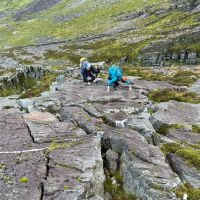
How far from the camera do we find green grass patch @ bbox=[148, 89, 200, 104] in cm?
3387

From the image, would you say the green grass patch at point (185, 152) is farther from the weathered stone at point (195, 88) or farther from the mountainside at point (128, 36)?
the mountainside at point (128, 36)

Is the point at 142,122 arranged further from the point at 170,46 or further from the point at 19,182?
the point at 170,46

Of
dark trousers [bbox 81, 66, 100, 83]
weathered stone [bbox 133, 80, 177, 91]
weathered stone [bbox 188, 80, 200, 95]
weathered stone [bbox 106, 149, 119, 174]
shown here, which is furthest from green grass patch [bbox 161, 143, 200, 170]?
dark trousers [bbox 81, 66, 100, 83]

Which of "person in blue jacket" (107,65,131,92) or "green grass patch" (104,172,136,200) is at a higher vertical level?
"person in blue jacket" (107,65,131,92)

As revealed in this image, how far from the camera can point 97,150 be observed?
2169cm

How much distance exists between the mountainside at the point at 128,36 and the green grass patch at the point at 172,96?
37905 mm

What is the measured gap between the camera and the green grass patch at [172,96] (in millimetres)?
33872

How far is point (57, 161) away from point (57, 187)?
2.71 m

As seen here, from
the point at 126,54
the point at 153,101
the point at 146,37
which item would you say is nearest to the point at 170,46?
the point at 126,54

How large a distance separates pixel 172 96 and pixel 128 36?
90.7 m

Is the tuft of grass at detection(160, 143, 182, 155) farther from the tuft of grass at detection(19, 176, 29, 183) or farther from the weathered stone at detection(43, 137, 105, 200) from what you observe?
the tuft of grass at detection(19, 176, 29, 183)

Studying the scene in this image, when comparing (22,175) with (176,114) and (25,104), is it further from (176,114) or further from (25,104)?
(25,104)

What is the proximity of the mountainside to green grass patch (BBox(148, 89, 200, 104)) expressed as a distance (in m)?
37.9

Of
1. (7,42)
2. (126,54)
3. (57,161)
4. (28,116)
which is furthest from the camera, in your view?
(7,42)
